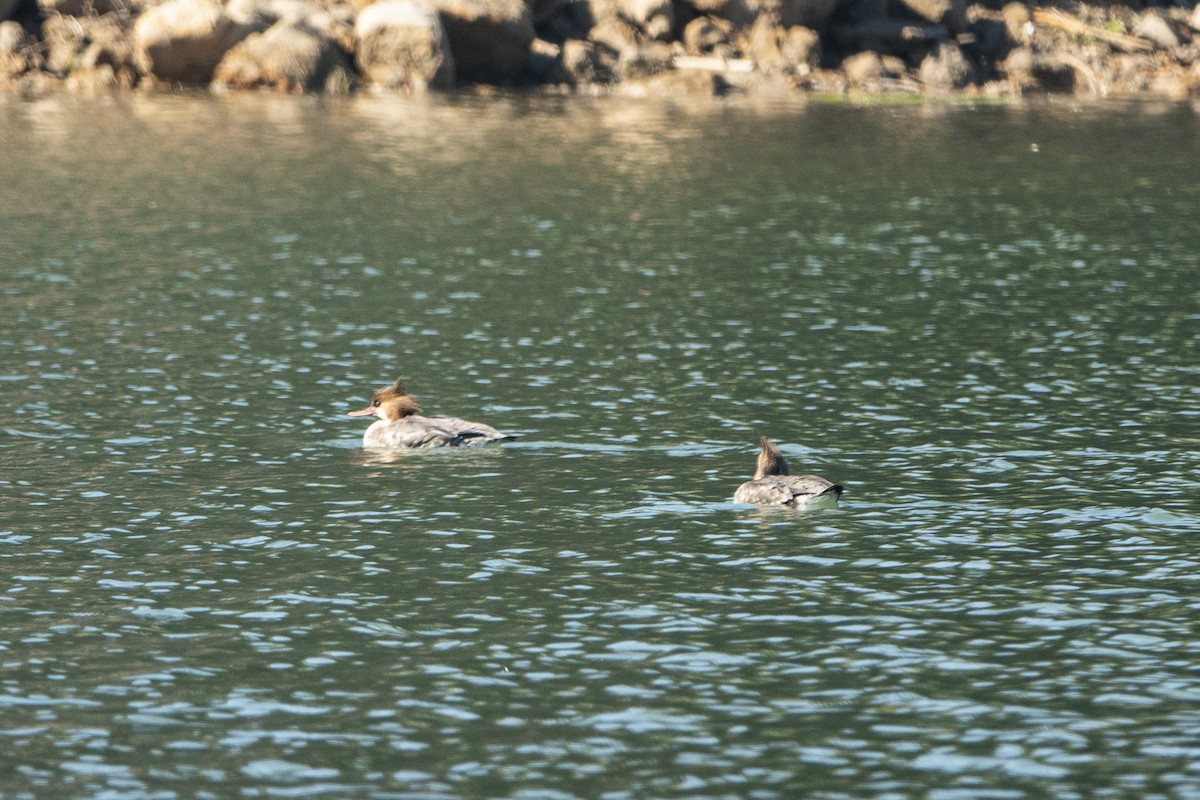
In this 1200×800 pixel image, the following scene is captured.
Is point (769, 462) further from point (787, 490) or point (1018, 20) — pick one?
point (1018, 20)

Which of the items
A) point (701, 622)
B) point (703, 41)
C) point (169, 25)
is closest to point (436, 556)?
point (701, 622)

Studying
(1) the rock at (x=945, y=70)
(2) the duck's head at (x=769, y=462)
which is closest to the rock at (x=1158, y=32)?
(1) the rock at (x=945, y=70)

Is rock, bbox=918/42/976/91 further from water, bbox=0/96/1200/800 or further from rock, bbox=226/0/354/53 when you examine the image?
water, bbox=0/96/1200/800

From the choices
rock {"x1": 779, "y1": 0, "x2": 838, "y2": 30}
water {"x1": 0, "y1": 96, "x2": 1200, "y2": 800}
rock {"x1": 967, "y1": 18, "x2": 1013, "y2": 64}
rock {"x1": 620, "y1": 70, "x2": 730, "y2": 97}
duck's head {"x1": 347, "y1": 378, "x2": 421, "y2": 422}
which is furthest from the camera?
rock {"x1": 967, "y1": 18, "x2": 1013, "y2": 64}

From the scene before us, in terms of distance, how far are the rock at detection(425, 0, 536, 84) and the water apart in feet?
100

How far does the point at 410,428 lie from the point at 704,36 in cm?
5992

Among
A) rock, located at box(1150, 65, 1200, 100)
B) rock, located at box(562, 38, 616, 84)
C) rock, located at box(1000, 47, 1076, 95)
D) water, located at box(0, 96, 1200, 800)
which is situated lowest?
water, located at box(0, 96, 1200, 800)

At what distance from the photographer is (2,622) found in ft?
57.7

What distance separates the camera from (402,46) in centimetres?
7569

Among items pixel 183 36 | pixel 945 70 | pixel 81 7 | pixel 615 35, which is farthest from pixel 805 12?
pixel 81 7

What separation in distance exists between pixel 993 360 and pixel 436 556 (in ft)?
45.5

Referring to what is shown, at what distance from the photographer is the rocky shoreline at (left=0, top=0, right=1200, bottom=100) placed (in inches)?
2945

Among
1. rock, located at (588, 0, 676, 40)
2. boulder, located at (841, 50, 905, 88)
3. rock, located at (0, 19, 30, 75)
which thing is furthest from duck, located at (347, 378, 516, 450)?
boulder, located at (841, 50, 905, 88)

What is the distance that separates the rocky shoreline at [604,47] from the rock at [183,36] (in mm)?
86
